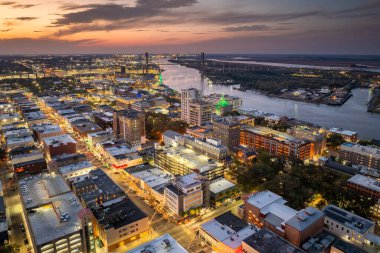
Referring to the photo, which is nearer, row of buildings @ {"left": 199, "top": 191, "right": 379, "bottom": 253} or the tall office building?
row of buildings @ {"left": 199, "top": 191, "right": 379, "bottom": 253}

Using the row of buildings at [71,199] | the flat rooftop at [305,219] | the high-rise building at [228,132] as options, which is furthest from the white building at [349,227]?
the high-rise building at [228,132]

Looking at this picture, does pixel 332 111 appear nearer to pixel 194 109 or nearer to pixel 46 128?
pixel 194 109

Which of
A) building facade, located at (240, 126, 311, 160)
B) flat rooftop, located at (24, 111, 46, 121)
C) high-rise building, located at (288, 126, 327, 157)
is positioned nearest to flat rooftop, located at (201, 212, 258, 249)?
building facade, located at (240, 126, 311, 160)

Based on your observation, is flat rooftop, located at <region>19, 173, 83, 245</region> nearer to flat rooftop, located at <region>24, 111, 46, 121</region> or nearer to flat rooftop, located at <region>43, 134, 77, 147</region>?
flat rooftop, located at <region>43, 134, 77, 147</region>

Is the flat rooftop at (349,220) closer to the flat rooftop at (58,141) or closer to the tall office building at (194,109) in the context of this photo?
the flat rooftop at (58,141)

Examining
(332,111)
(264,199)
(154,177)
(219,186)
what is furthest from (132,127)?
(332,111)

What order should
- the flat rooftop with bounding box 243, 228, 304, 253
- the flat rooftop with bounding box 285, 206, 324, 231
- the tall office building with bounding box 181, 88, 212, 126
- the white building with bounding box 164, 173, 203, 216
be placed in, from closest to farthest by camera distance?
the flat rooftop with bounding box 243, 228, 304, 253, the flat rooftop with bounding box 285, 206, 324, 231, the white building with bounding box 164, 173, 203, 216, the tall office building with bounding box 181, 88, 212, 126
